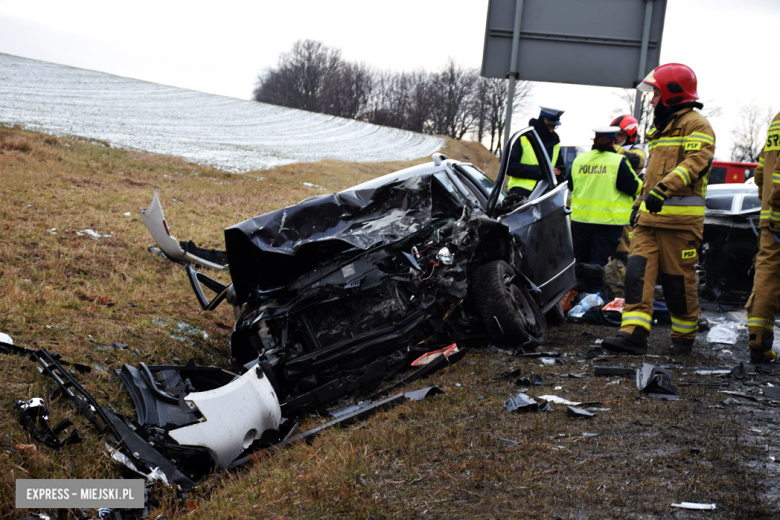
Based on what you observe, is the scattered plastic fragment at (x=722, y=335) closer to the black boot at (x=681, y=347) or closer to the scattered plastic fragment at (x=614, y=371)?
the black boot at (x=681, y=347)

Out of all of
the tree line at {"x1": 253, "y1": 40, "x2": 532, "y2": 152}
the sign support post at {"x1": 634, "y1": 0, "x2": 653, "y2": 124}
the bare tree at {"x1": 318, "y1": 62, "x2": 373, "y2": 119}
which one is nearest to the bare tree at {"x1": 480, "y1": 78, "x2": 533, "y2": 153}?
the tree line at {"x1": 253, "y1": 40, "x2": 532, "y2": 152}

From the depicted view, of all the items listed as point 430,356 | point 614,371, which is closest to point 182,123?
point 430,356

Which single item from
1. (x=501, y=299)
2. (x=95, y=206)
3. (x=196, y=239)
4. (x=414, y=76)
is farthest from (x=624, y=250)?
(x=414, y=76)

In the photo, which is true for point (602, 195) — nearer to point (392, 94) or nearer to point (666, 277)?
point (666, 277)

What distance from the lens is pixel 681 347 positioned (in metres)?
4.46

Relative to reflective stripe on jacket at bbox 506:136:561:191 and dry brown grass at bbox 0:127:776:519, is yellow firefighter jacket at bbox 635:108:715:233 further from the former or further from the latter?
reflective stripe on jacket at bbox 506:136:561:191

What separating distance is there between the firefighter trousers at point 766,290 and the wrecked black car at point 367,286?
152 centimetres

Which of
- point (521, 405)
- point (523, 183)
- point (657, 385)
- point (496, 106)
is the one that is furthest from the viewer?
point (496, 106)

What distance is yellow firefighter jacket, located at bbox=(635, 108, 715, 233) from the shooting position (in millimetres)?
4156

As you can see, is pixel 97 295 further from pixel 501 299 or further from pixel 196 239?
pixel 501 299

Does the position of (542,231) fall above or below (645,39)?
below

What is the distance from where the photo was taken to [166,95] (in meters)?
45.7

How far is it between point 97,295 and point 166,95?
45.3 metres

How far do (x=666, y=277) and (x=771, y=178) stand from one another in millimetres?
1020
